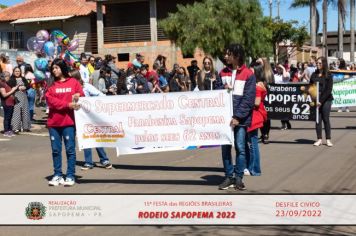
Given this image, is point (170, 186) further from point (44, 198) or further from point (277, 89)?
point (277, 89)

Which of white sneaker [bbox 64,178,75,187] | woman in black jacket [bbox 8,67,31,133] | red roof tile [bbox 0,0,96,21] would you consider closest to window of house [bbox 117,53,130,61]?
red roof tile [bbox 0,0,96,21]

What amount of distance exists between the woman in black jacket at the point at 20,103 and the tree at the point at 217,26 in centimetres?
1850

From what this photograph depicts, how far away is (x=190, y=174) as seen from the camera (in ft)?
33.4

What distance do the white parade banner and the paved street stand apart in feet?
2.16

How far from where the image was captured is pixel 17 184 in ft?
31.5

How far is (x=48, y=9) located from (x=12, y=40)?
13.1 feet

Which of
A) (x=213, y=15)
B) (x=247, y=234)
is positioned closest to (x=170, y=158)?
(x=247, y=234)

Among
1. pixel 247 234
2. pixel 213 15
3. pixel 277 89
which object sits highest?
pixel 213 15

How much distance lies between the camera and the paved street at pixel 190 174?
677 centimetres

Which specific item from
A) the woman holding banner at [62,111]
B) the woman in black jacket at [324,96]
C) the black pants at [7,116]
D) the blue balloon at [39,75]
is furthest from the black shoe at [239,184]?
the blue balloon at [39,75]

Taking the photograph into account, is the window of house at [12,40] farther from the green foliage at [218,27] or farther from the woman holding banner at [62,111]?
the woman holding banner at [62,111]

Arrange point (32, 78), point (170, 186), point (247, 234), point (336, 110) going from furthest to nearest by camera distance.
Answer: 1. point (336, 110)
2. point (32, 78)
3. point (170, 186)
4. point (247, 234)

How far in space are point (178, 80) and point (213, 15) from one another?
14360 millimetres

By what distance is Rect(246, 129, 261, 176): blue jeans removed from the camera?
9.91 meters
